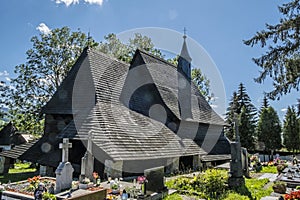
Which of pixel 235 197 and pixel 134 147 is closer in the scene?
pixel 235 197

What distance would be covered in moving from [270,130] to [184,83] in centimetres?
1536

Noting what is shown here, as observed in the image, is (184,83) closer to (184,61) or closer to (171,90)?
(171,90)

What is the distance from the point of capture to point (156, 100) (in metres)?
17.4

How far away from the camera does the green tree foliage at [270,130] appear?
3044 centimetres

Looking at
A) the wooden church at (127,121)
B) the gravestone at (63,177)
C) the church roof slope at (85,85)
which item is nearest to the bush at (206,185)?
the wooden church at (127,121)

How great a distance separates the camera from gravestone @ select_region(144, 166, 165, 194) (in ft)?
25.6

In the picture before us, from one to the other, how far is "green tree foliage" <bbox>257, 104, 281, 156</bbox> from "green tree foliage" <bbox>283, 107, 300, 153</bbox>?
1110 millimetres

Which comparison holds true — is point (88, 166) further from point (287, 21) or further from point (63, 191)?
point (287, 21)

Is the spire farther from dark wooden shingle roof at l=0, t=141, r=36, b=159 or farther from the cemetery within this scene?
dark wooden shingle roof at l=0, t=141, r=36, b=159

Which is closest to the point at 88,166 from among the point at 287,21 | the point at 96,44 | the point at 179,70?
the point at 287,21

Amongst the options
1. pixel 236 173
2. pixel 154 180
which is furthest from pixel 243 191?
pixel 154 180

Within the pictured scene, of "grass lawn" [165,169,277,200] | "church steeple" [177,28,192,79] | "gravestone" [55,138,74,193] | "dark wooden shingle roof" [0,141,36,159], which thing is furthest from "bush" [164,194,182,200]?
"church steeple" [177,28,192,79]

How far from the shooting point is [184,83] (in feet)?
72.2

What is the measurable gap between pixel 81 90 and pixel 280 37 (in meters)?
10.0
